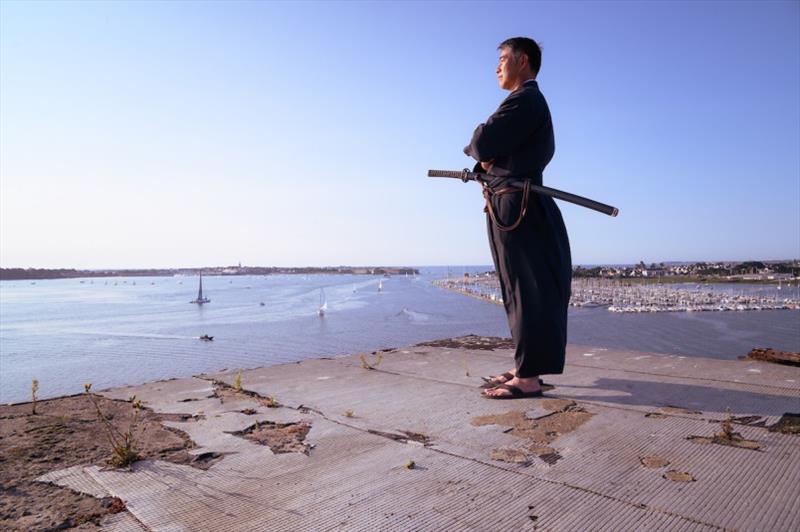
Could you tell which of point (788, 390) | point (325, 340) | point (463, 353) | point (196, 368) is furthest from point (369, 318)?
point (788, 390)

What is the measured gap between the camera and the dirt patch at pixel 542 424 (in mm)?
2211

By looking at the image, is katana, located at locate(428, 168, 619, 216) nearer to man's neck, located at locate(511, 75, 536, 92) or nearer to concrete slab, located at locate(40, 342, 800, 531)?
man's neck, located at locate(511, 75, 536, 92)

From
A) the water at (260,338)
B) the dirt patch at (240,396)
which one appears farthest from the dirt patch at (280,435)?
the water at (260,338)

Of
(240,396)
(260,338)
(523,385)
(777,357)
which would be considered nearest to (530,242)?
(523,385)

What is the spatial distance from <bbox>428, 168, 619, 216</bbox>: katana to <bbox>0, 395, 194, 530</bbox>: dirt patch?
2.44 meters

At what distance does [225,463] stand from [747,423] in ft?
8.64

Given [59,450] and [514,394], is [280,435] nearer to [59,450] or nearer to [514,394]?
[59,450]

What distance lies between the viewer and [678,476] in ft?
6.25

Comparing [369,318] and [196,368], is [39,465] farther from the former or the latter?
[369,318]

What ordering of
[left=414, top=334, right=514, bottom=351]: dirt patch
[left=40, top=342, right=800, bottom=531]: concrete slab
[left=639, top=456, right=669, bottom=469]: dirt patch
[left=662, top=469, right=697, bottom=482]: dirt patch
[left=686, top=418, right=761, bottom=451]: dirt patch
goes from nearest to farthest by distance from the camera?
1. [left=40, top=342, right=800, bottom=531]: concrete slab
2. [left=662, top=469, right=697, bottom=482]: dirt patch
3. [left=639, top=456, right=669, bottom=469]: dirt patch
4. [left=686, top=418, right=761, bottom=451]: dirt patch
5. [left=414, top=334, right=514, bottom=351]: dirt patch

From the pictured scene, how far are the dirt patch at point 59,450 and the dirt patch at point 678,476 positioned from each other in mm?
2053

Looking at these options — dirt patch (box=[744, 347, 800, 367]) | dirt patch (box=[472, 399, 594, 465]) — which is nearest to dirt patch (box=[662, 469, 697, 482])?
dirt patch (box=[472, 399, 594, 465])

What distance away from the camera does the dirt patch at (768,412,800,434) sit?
7.78ft

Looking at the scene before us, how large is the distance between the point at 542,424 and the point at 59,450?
99.7 inches
